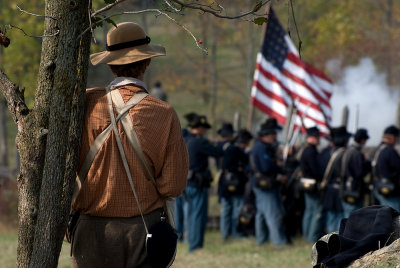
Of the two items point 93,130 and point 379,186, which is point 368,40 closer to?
point 379,186

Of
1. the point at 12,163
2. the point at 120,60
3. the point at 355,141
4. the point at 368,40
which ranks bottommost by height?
the point at 12,163

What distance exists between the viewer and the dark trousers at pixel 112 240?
392 centimetres

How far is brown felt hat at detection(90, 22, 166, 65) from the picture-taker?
4066 millimetres

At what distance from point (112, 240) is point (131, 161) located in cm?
44

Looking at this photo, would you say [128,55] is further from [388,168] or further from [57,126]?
[388,168]

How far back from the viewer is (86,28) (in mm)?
3838

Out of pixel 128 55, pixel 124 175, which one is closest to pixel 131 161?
pixel 124 175

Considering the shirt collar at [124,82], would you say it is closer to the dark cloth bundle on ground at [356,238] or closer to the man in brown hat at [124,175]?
the man in brown hat at [124,175]

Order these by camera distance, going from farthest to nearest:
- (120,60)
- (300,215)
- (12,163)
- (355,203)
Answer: (12,163)
(300,215)
(355,203)
(120,60)

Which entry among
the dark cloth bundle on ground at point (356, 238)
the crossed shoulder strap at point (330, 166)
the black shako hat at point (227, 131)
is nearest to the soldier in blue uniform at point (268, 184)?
the crossed shoulder strap at point (330, 166)

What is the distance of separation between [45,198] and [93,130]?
455 millimetres

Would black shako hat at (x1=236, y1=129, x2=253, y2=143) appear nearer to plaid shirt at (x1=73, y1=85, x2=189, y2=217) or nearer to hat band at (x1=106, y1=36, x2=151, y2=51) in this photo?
hat band at (x1=106, y1=36, x2=151, y2=51)

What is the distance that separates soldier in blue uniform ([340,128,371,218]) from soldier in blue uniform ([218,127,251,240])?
198 centimetres

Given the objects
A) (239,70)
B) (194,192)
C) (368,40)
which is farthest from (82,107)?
(239,70)
